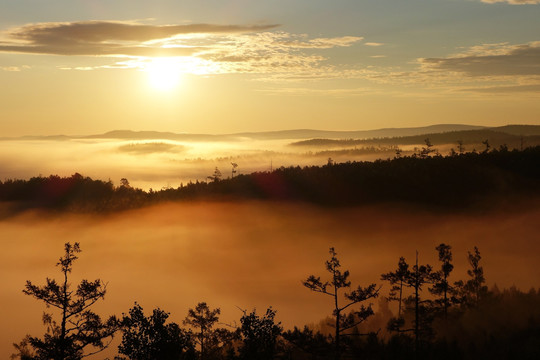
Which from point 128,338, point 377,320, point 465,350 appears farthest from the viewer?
point 377,320

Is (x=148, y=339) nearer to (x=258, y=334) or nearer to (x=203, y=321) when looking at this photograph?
(x=258, y=334)

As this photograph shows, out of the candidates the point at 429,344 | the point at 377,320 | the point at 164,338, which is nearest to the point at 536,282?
the point at 377,320

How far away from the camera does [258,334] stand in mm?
40844

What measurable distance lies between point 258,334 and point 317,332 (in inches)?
417

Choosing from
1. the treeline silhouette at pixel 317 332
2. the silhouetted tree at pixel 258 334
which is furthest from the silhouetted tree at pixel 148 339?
the silhouetted tree at pixel 258 334

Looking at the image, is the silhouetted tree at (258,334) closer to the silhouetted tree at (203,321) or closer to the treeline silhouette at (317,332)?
the treeline silhouette at (317,332)

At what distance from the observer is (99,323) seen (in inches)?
1352

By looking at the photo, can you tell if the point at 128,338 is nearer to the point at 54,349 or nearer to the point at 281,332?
the point at 54,349

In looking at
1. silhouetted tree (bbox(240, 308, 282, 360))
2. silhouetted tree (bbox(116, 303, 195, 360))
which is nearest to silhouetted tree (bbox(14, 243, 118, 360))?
silhouetted tree (bbox(116, 303, 195, 360))

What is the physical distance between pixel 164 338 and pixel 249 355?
18.1 ft

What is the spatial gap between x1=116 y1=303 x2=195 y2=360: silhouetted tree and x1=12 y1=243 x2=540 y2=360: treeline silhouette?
0.06 metres

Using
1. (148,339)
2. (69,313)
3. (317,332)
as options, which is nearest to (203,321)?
(317,332)

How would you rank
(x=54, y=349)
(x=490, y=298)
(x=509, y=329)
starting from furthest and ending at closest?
1. (x=490, y=298)
2. (x=509, y=329)
3. (x=54, y=349)

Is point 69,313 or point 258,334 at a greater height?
point 69,313
